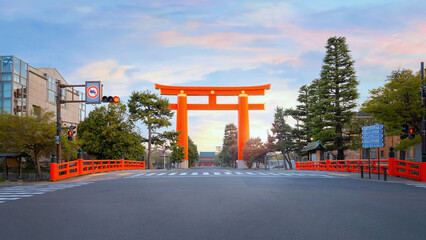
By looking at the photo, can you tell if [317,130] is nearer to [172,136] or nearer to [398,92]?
[398,92]

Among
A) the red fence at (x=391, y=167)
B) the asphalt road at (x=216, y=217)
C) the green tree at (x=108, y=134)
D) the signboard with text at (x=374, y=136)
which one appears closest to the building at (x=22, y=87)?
the green tree at (x=108, y=134)

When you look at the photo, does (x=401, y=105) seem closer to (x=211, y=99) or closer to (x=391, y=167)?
(x=391, y=167)

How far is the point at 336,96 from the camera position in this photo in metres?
39.2

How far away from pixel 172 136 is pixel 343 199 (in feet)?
135

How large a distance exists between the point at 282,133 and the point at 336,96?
16597 millimetres

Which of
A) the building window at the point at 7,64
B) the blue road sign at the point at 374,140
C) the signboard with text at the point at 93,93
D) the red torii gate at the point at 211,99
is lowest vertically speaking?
the blue road sign at the point at 374,140

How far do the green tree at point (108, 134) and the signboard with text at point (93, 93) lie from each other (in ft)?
76.2

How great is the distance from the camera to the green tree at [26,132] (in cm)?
2492

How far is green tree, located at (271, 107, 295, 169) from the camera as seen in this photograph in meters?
52.7

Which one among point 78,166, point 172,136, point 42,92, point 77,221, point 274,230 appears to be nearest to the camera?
point 274,230

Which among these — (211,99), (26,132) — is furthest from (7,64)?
(211,99)

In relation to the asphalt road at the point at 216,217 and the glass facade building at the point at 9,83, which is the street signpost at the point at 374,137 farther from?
the glass facade building at the point at 9,83

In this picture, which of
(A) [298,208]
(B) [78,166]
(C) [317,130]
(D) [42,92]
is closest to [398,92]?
(C) [317,130]

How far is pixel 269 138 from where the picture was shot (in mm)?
59781
